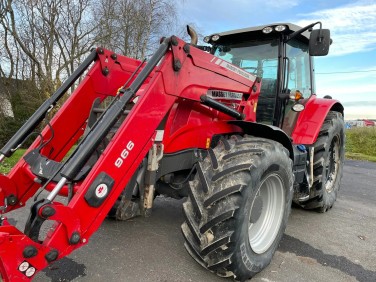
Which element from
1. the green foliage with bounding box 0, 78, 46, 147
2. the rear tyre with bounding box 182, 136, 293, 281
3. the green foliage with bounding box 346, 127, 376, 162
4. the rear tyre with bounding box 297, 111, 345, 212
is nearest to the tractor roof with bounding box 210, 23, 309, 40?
the rear tyre with bounding box 297, 111, 345, 212

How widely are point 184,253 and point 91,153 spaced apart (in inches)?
61.3

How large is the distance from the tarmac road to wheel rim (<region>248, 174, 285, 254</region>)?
0.80ft

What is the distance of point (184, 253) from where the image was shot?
3270 mm

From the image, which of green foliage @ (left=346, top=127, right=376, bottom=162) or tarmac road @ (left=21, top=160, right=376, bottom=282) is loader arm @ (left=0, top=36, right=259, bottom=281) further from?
green foliage @ (left=346, top=127, right=376, bottom=162)

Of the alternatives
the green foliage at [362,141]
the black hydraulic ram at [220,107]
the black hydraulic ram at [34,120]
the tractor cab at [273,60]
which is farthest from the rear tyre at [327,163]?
the green foliage at [362,141]

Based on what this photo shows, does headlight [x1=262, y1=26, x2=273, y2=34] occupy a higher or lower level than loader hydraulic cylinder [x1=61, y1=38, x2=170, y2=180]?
higher

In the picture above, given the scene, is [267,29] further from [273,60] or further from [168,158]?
[168,158]

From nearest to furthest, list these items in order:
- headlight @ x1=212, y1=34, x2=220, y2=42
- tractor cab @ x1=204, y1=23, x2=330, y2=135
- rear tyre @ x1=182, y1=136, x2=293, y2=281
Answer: rear tyre @ x1=182, y1=136, x2=293, y2=281 < tractor cab @ x1=204, y1=23, x2=330, y2=135 < headlight @ x1=212, y1=34, x2=220, y2=42

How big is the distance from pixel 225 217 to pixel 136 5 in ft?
55.5

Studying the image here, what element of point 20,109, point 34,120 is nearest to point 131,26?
point 20,109

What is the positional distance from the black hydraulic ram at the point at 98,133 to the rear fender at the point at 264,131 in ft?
3.59

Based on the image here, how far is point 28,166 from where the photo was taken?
9.04 ft

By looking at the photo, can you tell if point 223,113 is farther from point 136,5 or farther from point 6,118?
point 136,5

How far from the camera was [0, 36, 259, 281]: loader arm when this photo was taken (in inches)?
78.1
